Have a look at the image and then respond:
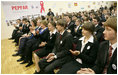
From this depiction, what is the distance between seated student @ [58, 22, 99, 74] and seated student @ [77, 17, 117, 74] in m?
0.21

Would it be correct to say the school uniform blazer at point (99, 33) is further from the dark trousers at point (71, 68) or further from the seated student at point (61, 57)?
the dark trousers at point (71, 68)

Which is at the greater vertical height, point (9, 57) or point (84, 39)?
point (84, 39)

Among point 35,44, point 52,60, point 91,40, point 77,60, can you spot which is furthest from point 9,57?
point 91,40

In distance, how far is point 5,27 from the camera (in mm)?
6453

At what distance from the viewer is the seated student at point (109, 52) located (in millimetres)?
1093

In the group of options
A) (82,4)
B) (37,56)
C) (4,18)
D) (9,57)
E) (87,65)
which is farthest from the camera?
(82,4)

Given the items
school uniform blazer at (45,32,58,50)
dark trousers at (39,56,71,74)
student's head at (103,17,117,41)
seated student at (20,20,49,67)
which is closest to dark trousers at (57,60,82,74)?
dark trousers at (39,56,71,74)

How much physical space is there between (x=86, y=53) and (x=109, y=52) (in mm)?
389

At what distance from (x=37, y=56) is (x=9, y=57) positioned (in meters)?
1.68

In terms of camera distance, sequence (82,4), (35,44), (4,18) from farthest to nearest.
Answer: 1. (82,4)
2. (4,18)
3. (35,44)

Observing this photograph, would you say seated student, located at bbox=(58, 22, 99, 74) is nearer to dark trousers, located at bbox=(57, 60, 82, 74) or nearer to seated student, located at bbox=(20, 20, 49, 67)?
dark trousers, located at bbox=(57, 60, 82, 74)

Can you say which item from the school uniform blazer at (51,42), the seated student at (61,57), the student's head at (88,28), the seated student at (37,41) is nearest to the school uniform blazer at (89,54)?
the student's head at (88,28)

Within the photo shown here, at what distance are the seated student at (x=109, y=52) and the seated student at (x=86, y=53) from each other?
0.21 metres

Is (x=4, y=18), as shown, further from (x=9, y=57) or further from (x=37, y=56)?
(x=37, y=56)
